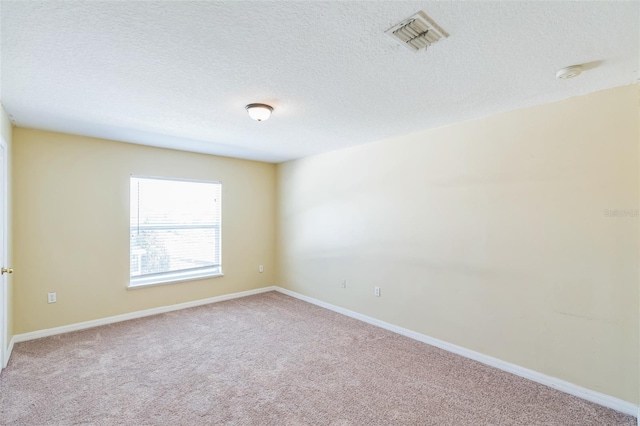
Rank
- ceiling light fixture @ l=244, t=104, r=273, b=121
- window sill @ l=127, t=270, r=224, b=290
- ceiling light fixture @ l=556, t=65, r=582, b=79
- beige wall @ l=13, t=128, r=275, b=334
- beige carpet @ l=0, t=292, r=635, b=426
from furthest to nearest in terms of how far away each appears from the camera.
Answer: window sill @ l=127, t=270, r=224, b=290
beige wall @ l=13, t=128, r=275, b=334
ceiling light fixture @ l=244, t=104, r=273, b=121
beige carpet @ l=0, t=292, r=635, b=426
ceiling light fixture @ l=556, t=65, r=582, b=79

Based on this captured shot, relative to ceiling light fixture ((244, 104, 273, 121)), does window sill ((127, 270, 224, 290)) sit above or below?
below

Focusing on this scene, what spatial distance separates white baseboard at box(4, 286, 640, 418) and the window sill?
1.13ft

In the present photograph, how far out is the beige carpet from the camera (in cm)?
209

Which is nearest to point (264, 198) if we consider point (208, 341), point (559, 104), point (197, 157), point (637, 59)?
point (197, 157)

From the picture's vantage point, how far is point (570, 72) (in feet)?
6.42

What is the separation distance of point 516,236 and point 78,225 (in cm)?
472

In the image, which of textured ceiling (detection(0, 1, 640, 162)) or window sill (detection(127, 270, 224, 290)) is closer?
textured ceiling (detection(0, 1, 640, 162))

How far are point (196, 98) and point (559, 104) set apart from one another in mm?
2953

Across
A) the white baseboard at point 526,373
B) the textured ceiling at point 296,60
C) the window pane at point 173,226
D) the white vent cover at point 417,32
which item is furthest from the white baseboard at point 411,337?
the white vent cover at point 417,32

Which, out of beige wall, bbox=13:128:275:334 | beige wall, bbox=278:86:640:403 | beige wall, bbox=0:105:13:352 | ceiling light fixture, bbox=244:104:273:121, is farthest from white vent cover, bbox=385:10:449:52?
beige wall, bbox=13:128:275:334

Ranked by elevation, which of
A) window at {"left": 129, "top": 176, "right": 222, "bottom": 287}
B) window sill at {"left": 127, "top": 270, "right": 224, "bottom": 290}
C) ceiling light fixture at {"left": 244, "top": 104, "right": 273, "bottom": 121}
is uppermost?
ceiling light fixture at {"left": 244, "top": 104, "right": 273, "bottom": 121}

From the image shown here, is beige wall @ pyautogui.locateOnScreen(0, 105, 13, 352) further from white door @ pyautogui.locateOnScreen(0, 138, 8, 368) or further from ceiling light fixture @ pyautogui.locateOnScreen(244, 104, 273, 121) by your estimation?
ceiling light fixture @ pyautogui.locateOnScreen(244, 104, 273, 121)

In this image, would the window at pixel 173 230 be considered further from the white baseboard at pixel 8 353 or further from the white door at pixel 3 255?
the white door at pixel 3 255

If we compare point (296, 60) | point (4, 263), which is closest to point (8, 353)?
point (4, 263)
